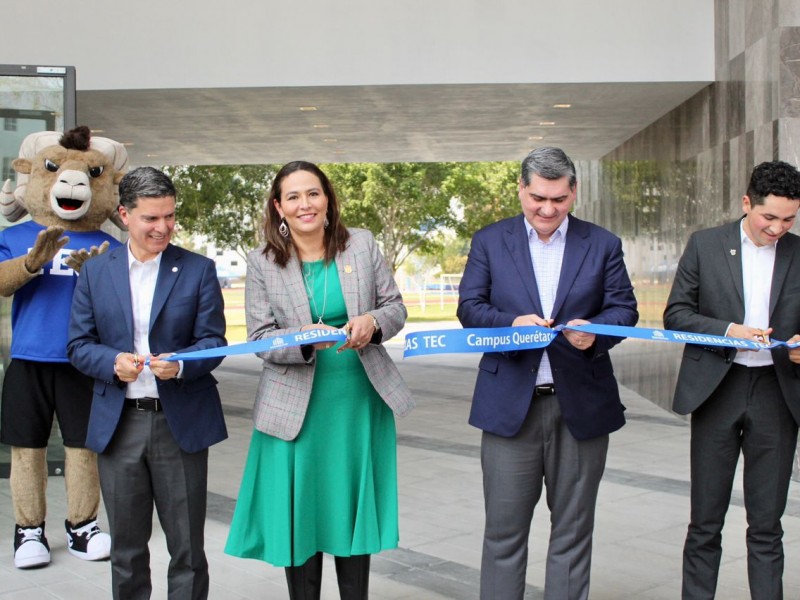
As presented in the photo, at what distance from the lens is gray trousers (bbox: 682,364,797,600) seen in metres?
4.13

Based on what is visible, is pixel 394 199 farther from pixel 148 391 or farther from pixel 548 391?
pixel 548 391

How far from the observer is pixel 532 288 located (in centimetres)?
387

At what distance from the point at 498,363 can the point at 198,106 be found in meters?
7.77

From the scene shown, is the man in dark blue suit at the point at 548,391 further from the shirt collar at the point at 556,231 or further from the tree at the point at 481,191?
the tree at the point at 481,191

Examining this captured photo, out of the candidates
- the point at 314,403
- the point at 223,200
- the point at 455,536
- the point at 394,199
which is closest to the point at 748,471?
the point at 314,403

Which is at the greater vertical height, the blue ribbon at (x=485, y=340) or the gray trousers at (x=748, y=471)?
the blue ribbon at (x=485, y=340)

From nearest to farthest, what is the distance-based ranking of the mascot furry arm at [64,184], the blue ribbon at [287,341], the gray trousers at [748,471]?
the blue ribbon at [287,341] < the gray trousers at [748,471] < the mascot furry arm at [64,184]

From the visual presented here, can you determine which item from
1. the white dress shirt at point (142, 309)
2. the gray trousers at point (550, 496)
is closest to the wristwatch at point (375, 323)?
the gray trousers at point (550, 496)

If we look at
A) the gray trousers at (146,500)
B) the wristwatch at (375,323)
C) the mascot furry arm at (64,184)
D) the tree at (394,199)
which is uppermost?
the tree at (394,199)

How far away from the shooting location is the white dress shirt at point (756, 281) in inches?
165

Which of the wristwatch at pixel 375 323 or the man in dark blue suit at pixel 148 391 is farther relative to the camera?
the man in dark blue suit at pixel 148 391

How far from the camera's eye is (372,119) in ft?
39.8

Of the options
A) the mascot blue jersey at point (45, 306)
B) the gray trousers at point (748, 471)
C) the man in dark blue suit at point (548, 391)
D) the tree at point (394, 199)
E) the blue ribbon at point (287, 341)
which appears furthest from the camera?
the tree at point (394, 199)

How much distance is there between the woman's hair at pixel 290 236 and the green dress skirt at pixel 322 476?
0.30ft
